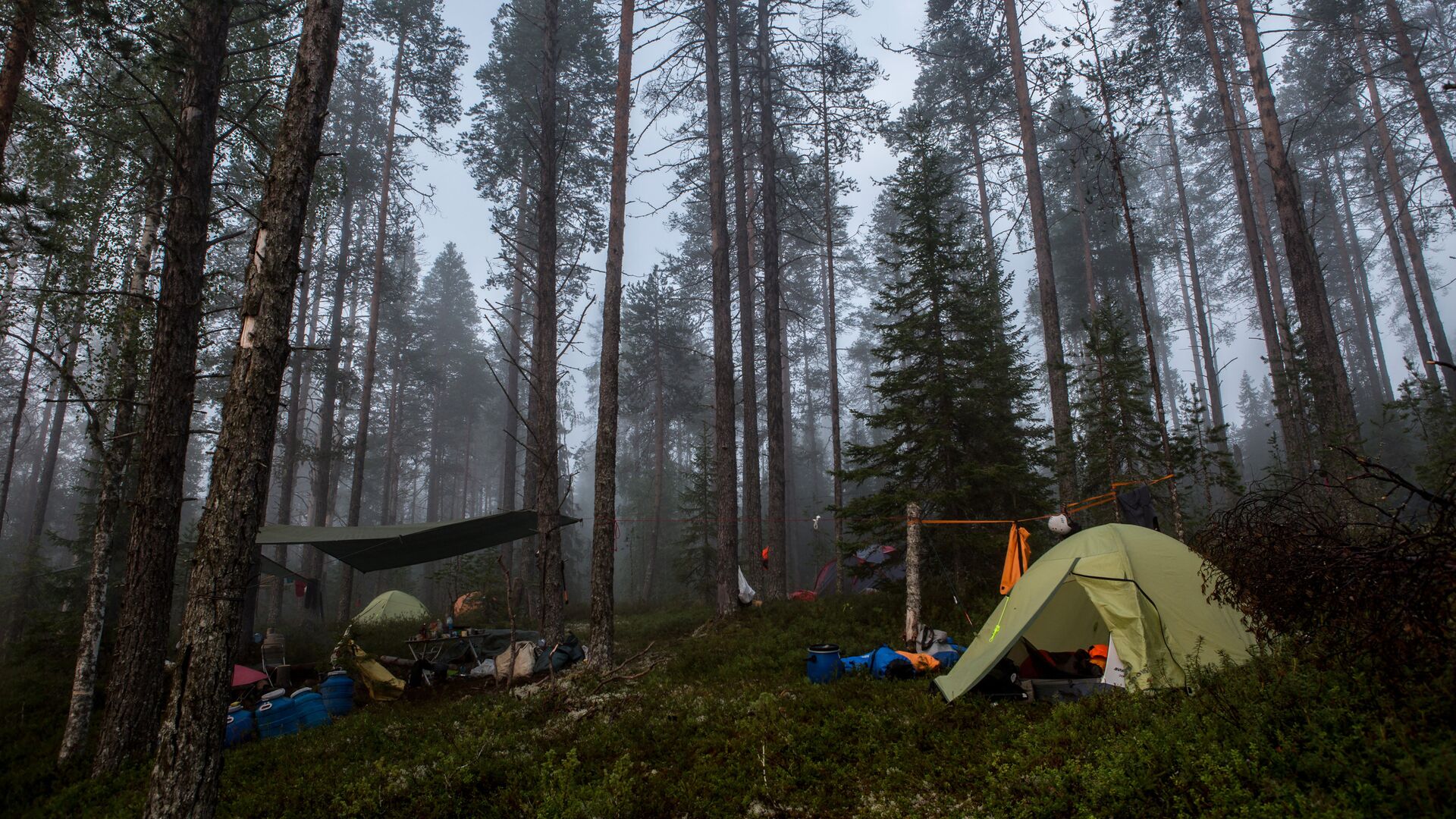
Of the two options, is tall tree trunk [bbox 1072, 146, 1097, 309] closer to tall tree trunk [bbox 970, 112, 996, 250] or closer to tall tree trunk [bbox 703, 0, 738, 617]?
tall tree trunk [bbox 970, 112, 996, 250]

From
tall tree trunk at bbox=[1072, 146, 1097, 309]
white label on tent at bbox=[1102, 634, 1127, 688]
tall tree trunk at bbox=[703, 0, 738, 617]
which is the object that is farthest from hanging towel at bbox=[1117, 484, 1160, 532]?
tall tree trunk at bbox=[1072, 146, 1097, 309]

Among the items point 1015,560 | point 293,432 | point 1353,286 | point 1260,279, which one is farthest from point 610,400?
point 1353,286

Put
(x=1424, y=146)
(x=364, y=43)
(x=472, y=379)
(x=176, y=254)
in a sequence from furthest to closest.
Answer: (x=472, y=379)
(x=1424, y=146)
(x=364, y=43)
(x=176, y=254)

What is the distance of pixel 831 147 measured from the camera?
16.8 metres

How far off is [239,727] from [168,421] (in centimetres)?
332

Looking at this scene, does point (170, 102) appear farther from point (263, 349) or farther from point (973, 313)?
point (973, 313)

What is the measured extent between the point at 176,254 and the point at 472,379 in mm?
27376

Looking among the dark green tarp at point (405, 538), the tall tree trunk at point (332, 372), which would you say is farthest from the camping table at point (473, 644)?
the tall tree trunk at point (332, 372)

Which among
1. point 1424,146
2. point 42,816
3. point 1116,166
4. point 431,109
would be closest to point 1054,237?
point 1424,146

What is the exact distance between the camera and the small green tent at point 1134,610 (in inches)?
231

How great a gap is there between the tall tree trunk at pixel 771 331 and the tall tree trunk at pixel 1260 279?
8.32 meters

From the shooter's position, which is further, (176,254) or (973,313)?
(973,313)

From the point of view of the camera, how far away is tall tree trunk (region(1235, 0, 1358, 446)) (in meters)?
9.93

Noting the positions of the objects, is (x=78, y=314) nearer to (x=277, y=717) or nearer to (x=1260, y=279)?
(x=277, y=717)
